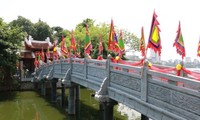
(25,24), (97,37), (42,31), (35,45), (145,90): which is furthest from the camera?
(25,24)

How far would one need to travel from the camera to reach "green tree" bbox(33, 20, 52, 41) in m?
58.6

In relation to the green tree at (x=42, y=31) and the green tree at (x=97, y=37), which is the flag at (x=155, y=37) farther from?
the green tree at (x=42, y=31)

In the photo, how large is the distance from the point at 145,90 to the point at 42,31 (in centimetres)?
5320

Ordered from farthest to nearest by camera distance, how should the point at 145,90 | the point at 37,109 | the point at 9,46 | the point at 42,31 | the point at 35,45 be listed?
the point at 42,31 < the point at 35,45 < the point at 9,46 < the point at 37,109 < the point at 145,90

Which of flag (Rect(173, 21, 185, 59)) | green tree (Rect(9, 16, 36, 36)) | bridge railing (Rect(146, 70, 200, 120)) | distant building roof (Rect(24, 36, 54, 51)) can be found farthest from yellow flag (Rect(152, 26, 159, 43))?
green tree (Rect(9, 16, 36, 36))

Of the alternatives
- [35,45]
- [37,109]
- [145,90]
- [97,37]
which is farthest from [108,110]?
[35,45]

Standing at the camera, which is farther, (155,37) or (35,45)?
(35,45)

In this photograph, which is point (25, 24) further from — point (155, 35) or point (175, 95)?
point (175, 95)

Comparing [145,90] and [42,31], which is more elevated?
[42,31]

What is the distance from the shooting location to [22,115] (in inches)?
750

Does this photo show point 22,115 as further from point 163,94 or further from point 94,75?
point 163,94

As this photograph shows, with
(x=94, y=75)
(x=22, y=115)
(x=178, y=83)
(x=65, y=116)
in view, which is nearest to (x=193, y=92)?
(x=178, y=83)

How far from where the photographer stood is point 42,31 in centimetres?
5862

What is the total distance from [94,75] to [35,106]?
11.0 metres
